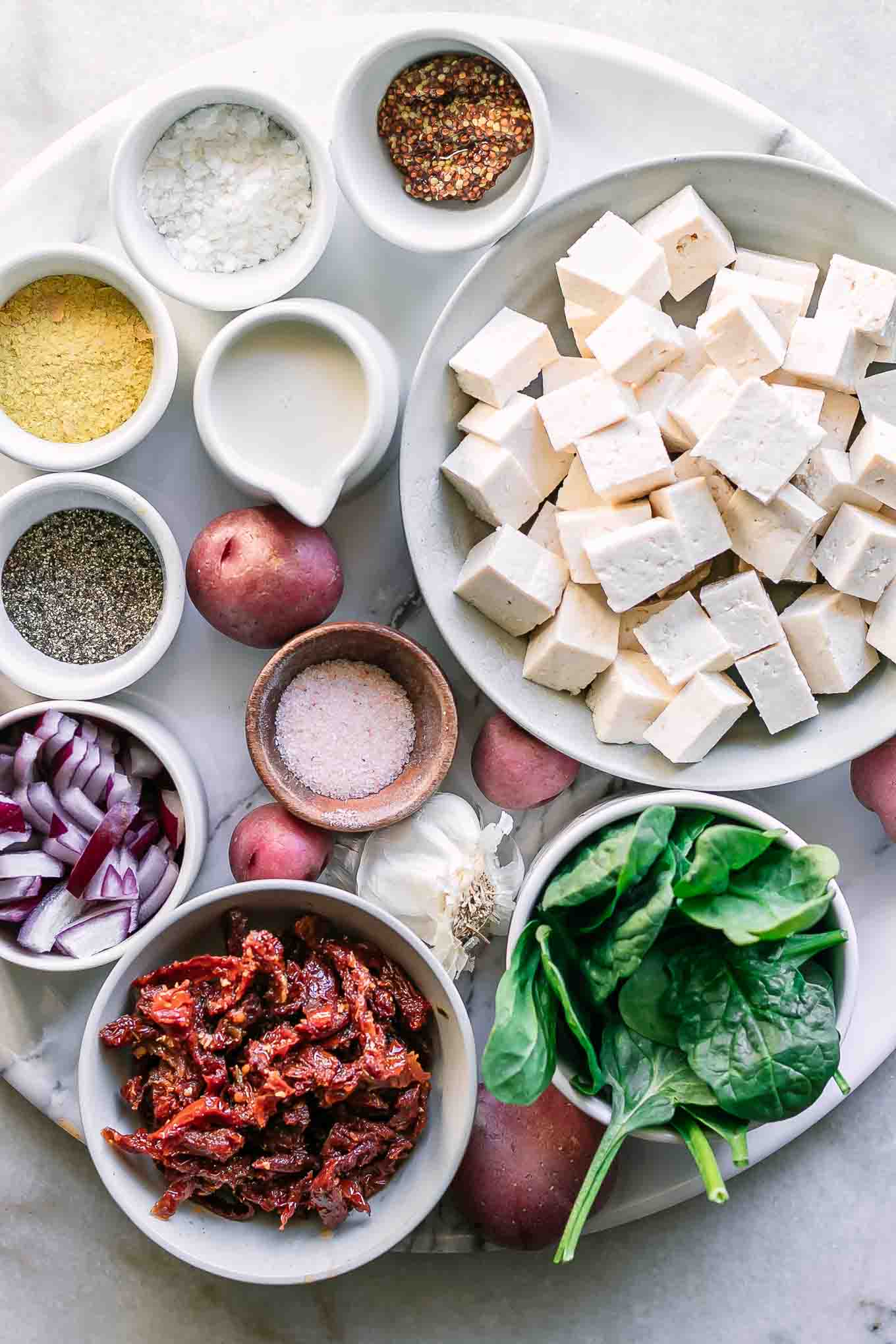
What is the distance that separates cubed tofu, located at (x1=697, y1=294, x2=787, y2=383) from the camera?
132cm

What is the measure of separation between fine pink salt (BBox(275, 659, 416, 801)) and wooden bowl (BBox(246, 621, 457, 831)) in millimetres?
10

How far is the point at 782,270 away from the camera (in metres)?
1.39

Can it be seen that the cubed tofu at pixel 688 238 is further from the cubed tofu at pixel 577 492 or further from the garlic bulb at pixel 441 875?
the garlic bulb at pixel 441 875

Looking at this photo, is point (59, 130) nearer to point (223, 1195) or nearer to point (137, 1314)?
point (223, 1195)

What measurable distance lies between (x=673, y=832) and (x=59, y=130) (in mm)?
1277

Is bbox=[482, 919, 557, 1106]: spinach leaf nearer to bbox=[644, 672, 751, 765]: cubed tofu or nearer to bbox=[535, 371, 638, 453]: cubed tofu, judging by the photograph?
bbox=[644, 672, 751, 765]: cubed tofu

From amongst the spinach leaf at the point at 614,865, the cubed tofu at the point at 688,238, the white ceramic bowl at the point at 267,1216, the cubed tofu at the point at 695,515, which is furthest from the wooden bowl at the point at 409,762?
the cubed tofu at the point at 688,238

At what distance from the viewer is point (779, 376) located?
1392mm

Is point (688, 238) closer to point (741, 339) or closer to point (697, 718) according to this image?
point (741, 339)

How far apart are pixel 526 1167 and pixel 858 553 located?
85 cm

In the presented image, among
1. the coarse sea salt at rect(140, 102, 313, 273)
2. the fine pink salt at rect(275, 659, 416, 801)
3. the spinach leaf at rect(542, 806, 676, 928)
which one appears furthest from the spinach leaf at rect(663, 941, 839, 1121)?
the coarse sea salt at rect(140, 102, 313, 273)

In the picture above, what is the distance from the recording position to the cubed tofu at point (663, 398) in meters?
1.38

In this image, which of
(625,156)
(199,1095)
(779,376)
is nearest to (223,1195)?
(199,1095)

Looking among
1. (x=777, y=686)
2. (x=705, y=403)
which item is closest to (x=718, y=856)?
(x=777, y=686)
